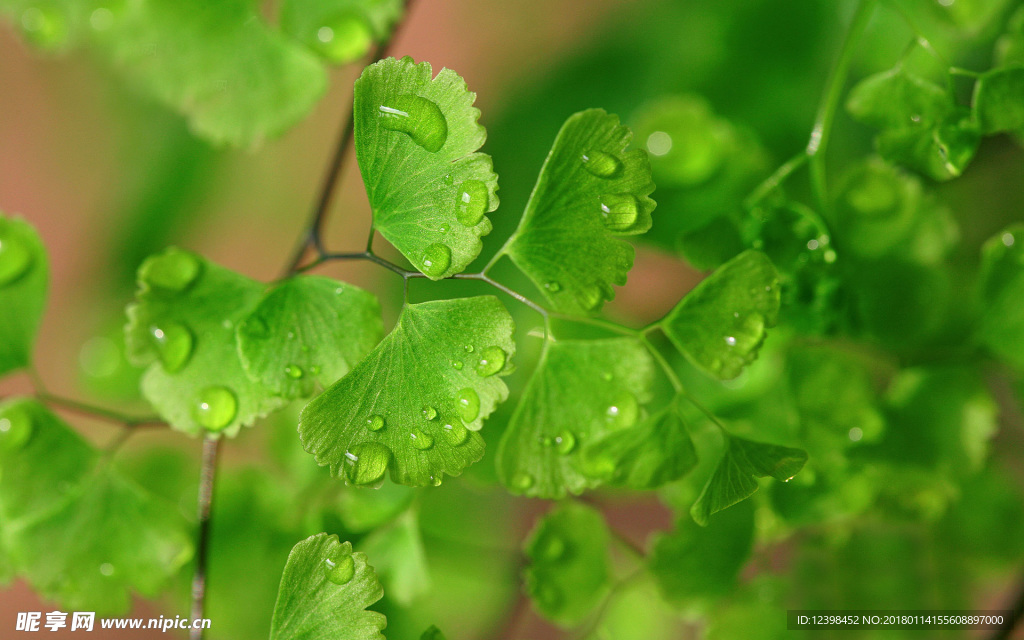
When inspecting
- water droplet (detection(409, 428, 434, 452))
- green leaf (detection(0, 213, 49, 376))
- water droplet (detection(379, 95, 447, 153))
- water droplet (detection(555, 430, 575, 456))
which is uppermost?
water droplet (detection(379, 95, 447, 153))

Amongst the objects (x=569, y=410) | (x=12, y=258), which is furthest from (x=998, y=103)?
(x=12, y=258)

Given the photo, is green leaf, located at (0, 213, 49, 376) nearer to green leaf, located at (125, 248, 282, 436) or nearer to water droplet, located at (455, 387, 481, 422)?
green leaf, located at (125, 248, 282, 436)

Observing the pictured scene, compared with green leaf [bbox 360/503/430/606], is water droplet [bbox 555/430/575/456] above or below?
above

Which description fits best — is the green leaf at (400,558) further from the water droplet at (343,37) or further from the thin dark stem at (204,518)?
the water droplet at (343,37)

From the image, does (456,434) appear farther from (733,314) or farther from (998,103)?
(998,103)

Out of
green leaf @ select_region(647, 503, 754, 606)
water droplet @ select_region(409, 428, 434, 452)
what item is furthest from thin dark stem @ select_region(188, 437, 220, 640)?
green leaf @ select_region(647, 503, 754, 606)

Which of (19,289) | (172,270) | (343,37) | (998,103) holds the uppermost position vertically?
(998,103)
